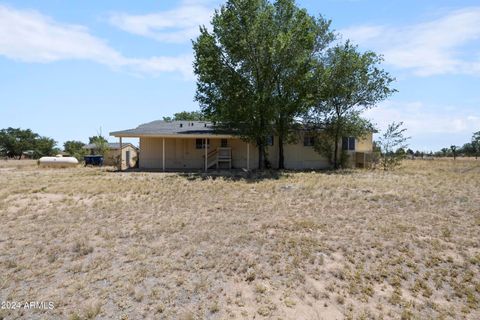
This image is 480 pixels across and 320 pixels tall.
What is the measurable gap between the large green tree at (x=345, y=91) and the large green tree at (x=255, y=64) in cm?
165

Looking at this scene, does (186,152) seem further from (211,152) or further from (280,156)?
(280,156)

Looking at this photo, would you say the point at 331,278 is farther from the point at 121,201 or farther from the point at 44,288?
the point at 121,201

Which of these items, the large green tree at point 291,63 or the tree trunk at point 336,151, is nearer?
the large green tree at point 291,63

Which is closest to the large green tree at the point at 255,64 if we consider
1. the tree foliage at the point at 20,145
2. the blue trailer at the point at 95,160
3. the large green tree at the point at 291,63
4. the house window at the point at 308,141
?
the large green tree at the point at 291,63

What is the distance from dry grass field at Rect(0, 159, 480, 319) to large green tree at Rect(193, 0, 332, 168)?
9874mm

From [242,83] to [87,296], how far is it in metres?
16.9

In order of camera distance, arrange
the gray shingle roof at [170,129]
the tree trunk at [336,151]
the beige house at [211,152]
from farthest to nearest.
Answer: the tree trunk at [336,151] → the beige house at [211,152] → the gray shingle roof at [170,129]

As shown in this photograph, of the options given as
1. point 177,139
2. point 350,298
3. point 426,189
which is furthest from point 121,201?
point 177,139

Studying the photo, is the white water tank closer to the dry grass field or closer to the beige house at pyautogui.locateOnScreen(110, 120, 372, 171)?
the beige house at pyautogui.locateOnScreen(110, 120, 372, 171)

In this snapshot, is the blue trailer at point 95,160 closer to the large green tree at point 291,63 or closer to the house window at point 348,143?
the large green tree at point 291,63

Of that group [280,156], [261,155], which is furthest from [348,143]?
[261,155]

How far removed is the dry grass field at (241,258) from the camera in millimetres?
5039

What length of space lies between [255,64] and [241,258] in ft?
52.1

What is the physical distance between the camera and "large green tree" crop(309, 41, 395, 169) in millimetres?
22016
